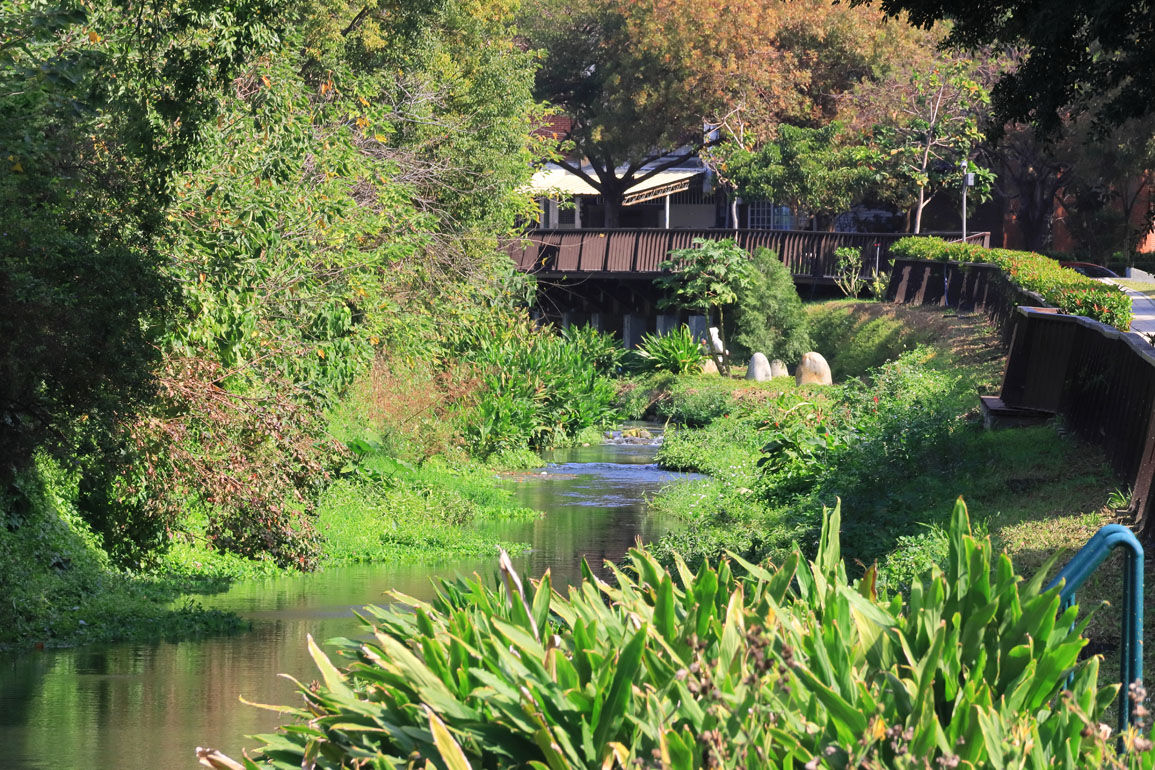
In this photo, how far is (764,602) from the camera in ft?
15.8

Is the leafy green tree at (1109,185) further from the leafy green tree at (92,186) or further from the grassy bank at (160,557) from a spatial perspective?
the leafy green tree at (92,186)

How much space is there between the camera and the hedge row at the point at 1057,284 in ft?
57.0

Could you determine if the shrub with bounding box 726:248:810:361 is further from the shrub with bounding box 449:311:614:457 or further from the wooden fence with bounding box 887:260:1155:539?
the wooden fence with bounding box 887:260:1155:539

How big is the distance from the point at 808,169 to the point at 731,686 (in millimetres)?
39648

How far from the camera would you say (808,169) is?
42.4 meters

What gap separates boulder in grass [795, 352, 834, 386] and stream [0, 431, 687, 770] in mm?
14708

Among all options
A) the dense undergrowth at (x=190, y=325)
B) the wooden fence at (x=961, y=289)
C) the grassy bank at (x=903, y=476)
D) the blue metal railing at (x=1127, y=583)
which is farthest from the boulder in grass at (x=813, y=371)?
the blue metal railing at (x=1127, y=583)

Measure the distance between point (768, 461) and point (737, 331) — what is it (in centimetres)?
1948

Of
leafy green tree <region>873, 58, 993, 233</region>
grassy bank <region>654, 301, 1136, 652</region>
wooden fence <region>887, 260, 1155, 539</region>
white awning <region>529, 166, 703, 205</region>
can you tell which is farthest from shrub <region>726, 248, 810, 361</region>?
white awning <region>529, 166, 703, 205</region>

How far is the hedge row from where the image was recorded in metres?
17.4

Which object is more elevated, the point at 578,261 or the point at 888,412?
the point at 578,261

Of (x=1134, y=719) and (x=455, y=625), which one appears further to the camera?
(x=1134, y=719)

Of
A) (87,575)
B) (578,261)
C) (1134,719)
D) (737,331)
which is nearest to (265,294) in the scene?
(87,575)

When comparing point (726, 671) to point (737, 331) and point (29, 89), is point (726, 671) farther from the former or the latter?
point (737, 331)
